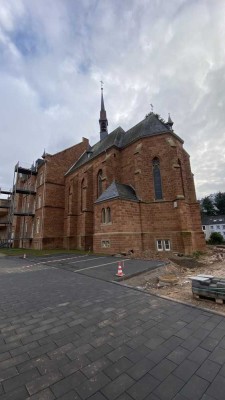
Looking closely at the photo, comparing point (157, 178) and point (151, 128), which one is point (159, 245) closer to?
point (157, 178)

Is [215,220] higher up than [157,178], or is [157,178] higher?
[157,178]

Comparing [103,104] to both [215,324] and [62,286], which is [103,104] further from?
[215,324]

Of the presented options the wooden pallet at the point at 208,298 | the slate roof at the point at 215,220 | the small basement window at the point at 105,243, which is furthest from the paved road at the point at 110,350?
the slate roof at the point at 215,220

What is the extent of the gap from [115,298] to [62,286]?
2.19 metres

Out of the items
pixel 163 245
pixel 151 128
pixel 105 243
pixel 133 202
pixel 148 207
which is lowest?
pixel 163 245

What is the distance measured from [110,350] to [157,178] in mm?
16405

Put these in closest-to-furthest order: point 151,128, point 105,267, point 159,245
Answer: point 105,267 → point 159,245 → point 151,128

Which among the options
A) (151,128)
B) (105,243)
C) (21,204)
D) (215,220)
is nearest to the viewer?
(105,243)

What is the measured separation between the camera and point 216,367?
240 cm

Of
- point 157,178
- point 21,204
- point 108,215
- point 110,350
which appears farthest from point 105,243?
point 21,204

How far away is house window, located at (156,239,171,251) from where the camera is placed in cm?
1622

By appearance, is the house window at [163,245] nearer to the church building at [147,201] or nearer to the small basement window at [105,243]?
the church building at [147,201]

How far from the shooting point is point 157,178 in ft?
59.2

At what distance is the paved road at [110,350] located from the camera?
2041 millimetres
